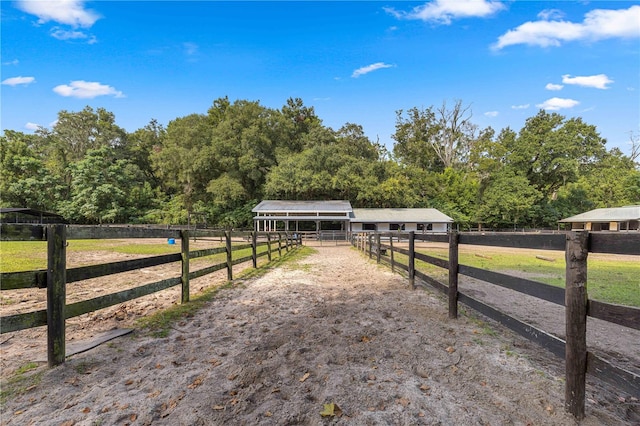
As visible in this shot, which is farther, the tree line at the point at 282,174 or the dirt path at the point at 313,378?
the tree line at the point at 282,174

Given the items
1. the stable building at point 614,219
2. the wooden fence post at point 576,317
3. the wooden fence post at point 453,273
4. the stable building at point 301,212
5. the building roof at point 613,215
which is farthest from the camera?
the building roof at point 613,215

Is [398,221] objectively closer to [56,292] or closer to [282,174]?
[282,174]

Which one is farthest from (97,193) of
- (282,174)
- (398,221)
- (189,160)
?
(398,221)

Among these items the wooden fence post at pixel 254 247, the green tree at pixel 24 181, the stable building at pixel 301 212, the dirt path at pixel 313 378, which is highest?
the green tree at pixel 24 181

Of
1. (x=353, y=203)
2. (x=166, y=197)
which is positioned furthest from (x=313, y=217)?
(x=166, y=197)

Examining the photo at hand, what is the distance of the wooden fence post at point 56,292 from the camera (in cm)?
279

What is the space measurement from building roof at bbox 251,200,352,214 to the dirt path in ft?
98.7

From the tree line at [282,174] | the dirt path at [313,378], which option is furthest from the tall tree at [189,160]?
the dirt path at [313,378]

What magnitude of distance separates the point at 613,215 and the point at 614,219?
147 centimetres

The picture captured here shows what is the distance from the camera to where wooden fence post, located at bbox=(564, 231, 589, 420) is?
219 cm

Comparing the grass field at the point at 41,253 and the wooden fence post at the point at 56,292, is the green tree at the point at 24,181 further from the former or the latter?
the wooden fence post at the point at 56,292

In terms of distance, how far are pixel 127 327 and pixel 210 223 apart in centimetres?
4094

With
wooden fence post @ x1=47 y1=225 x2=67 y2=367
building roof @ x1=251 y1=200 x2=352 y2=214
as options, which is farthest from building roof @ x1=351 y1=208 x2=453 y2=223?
wooden fence post @ x1=47 y1=225 x2=67 y2=367

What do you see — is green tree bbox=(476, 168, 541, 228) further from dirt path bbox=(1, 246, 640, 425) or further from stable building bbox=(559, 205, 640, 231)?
dirt path bbox=(1, 246, 640, 425)
